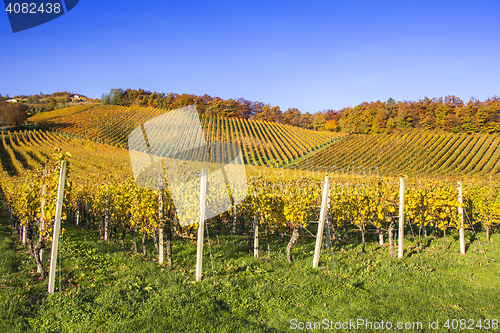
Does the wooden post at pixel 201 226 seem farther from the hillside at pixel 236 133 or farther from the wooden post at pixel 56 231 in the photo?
the hillside at pixel 236 133

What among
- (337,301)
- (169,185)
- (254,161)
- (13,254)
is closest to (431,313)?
(337,301)

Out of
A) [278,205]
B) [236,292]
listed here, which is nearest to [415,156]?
[278,205]

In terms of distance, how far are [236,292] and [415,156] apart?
49218 mm

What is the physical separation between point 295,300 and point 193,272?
2.84 meters

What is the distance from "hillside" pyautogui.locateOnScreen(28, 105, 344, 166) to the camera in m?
50.9

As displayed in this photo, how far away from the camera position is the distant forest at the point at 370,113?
58.7 m

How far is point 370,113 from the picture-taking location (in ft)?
238

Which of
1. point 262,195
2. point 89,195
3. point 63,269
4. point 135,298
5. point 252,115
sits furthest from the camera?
point 252,115

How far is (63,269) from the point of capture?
22.4 feet

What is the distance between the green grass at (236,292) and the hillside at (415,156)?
33.7 meters

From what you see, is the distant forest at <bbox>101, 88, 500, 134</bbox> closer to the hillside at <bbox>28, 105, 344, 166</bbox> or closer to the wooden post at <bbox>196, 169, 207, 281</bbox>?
the hillside at <bbox>28, 105, 344, 166</bbox>

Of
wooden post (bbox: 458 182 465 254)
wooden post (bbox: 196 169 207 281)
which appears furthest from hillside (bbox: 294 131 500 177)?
wooden post (bbox: 196 169 207 281)

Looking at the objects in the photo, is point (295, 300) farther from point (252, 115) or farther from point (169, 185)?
point (252, 115)

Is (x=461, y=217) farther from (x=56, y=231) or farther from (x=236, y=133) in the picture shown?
(x=236, y=133)
